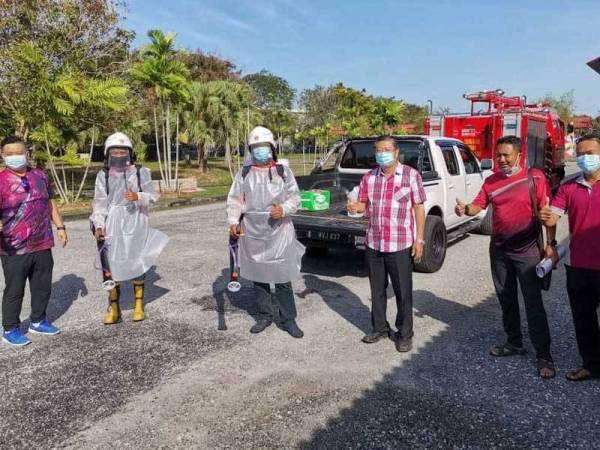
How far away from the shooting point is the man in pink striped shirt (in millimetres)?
4105

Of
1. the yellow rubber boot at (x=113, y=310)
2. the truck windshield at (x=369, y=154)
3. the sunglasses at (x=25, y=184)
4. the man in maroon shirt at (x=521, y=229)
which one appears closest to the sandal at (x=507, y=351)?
the man in maroon shirt at (x=521, y=229)

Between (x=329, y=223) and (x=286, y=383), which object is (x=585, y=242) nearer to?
(x=286, y=383)

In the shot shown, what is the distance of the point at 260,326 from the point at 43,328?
6.68 feet

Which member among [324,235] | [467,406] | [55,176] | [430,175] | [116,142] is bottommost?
[467,406]

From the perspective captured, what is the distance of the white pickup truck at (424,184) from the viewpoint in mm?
6316

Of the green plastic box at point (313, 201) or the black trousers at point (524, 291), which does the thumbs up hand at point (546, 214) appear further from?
the green plastic box at point (313, 201)

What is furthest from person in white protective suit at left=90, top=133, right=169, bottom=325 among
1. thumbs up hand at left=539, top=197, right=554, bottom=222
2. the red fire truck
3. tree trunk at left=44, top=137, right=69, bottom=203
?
tree trunk at left=44, top=137, right=69, bottom=203

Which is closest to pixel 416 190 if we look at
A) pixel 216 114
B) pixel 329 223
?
pixel 329 223

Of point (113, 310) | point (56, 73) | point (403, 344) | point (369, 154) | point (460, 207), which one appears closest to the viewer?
Result: point (460, 207)

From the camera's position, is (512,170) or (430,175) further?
(430,175)

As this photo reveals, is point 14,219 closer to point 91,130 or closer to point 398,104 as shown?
point 91,130

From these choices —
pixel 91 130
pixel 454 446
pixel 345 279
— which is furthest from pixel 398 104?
pixel 454 446

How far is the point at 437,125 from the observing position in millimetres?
13852

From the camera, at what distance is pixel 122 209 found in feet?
15.6
